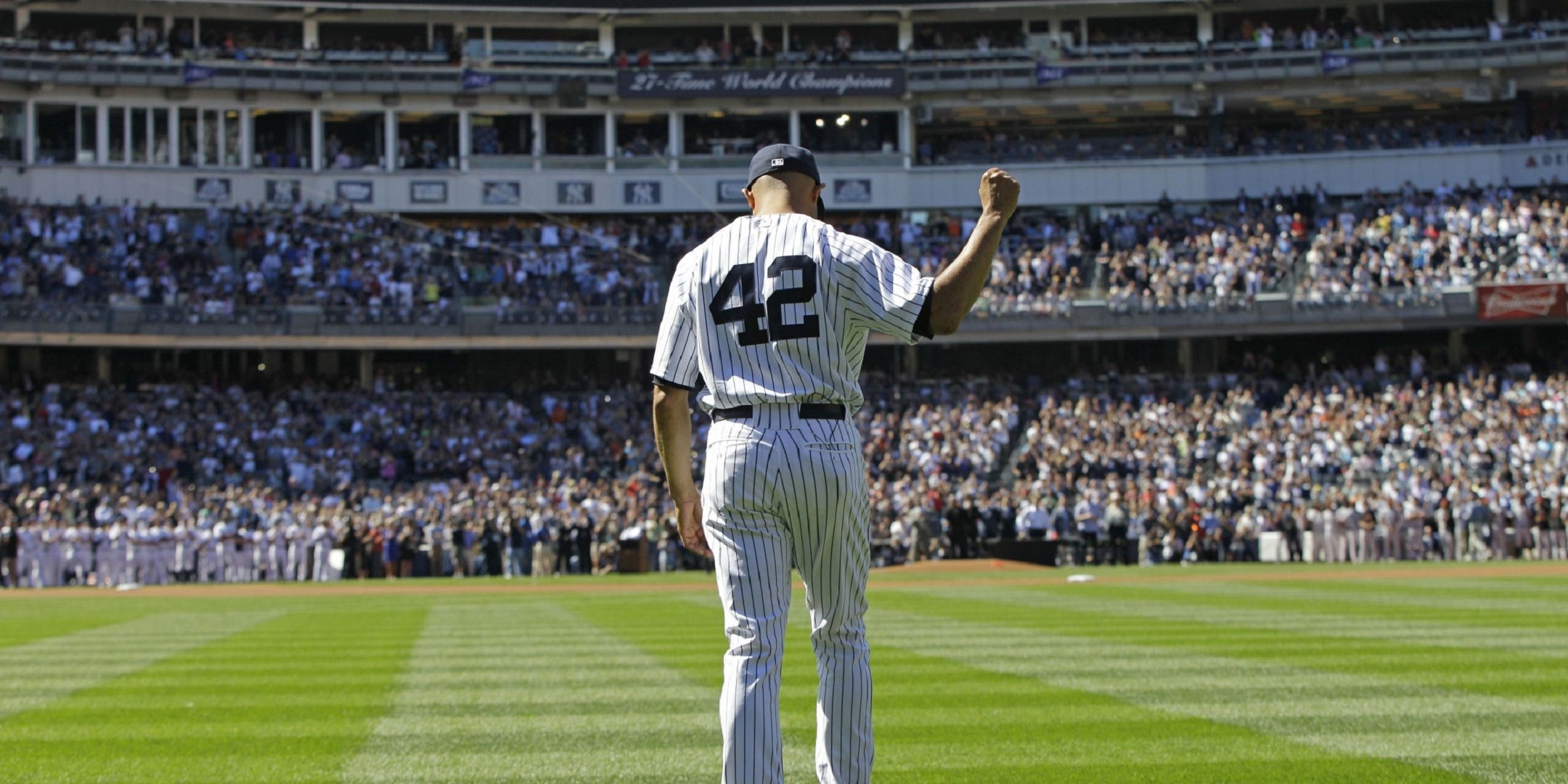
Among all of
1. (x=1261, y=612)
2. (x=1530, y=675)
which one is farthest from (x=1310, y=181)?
(x=1530, y=675)

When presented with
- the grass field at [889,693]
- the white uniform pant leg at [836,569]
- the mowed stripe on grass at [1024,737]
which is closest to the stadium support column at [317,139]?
the grass field at [889,693]

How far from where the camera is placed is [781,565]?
5.23 metres

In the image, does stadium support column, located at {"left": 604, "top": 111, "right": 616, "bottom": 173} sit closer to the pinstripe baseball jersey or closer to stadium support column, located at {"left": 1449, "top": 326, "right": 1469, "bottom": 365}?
stadium support column, located at {"left": 1449, "top": 326, "right": 1469, "bottom": 365}

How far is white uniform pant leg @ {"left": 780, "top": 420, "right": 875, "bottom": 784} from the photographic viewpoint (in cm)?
517

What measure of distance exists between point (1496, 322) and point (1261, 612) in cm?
3087

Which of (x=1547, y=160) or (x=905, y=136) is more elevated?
(x=905, y=136)

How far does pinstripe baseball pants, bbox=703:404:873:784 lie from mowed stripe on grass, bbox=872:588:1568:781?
9.52 ft

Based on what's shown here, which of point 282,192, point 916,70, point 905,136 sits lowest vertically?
point 282,192

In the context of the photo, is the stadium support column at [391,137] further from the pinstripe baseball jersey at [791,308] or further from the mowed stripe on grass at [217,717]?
the pinstripe baseball jersey at [791,308]

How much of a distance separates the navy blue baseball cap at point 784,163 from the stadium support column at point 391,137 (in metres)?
49.3

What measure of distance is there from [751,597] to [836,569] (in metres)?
0.28

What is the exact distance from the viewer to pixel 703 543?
570 cm

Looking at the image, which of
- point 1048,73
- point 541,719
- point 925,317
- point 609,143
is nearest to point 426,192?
point 609,143

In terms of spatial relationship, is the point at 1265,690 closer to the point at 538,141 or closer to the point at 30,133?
the point at 538,141
